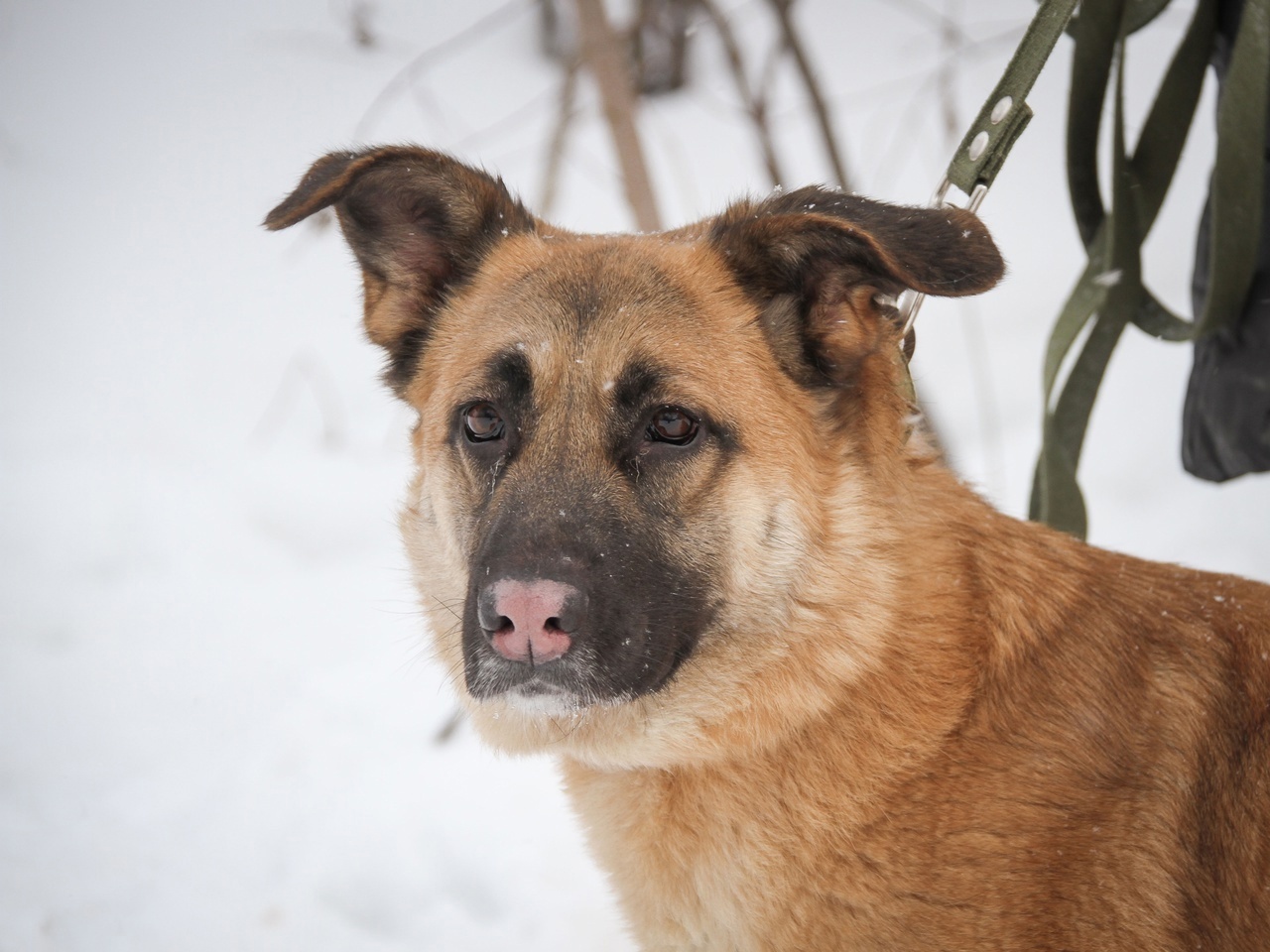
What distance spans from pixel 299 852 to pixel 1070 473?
334 centimetres

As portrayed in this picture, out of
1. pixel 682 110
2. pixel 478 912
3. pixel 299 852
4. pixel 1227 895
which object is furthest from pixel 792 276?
pixel 682 110

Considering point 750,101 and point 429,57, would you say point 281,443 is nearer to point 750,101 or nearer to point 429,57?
point 429,57

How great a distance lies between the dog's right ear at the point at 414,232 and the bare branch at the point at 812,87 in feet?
11.6

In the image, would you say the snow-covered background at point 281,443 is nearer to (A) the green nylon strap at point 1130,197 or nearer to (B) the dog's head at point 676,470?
(A) the green nylon strap at point 1130,197

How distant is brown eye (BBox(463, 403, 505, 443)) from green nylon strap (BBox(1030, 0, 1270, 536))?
188cm

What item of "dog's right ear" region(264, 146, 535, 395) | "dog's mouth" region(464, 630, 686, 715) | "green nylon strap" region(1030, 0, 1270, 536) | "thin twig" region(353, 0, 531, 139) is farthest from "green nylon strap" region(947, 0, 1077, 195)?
"thin twig" region(353, 0, 531, 139)

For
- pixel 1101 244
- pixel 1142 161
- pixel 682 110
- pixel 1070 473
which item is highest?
pixel 682 110

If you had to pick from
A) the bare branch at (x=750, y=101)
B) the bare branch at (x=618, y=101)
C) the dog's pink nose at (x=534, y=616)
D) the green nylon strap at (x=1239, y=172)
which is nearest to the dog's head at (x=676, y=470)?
the dog's pink nose at (x=534, y=616)

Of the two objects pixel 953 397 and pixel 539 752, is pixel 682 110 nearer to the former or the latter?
pixel 953 397

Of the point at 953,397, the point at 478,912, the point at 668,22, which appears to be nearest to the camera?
the point at 478,912

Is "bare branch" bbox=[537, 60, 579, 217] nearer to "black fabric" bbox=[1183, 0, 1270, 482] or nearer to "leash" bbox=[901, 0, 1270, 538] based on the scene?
"leash" bbox=[901, 0, 1270, 538]

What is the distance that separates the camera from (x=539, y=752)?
2.63 meters

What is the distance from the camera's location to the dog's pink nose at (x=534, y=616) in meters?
2.12

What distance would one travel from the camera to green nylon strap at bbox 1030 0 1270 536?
2.90m
